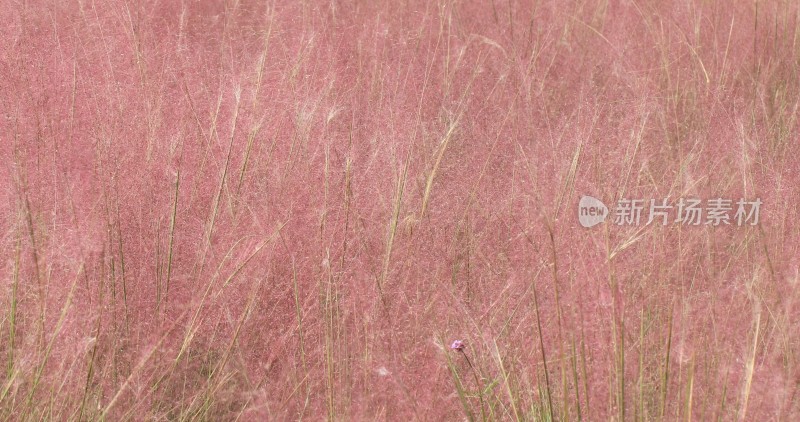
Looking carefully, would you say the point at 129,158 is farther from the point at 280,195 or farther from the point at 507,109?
the point at 507,109

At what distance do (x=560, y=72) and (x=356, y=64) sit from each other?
0.56 metres

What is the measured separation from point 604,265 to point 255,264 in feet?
1.83

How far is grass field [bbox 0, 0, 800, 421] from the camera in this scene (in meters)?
1.29

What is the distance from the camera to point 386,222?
1678 mm

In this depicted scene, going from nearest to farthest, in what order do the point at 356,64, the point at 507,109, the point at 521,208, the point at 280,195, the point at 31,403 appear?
the point at 31,403
the point at 280,195
the point at 521,208
the point at 507,109
the point at 356,64

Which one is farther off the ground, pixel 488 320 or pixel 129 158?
pixel 129 158

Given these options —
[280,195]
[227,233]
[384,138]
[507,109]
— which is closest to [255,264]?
[227,233]

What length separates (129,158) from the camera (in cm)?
175

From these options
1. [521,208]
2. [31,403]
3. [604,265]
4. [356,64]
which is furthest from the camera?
[356,64]

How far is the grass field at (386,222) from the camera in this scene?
4.22 ft

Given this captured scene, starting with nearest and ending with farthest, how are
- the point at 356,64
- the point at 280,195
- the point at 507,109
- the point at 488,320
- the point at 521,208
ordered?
the point at 488,320 < the point at 280,195 < the point at 521,208 < the point at 507,109 < the point at 356,64

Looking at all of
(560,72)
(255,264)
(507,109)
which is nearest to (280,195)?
(255,264)

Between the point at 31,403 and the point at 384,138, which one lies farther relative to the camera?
the point at 384,138

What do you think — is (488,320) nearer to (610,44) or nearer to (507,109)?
(507,109)
